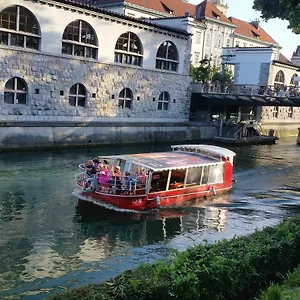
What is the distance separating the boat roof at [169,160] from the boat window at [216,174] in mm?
292

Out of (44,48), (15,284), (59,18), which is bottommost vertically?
(15,284)

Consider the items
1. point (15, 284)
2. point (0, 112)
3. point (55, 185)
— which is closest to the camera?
point (15, 284)

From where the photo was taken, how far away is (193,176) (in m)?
20.5

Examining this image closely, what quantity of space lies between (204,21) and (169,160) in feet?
198

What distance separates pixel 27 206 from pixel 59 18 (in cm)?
1940

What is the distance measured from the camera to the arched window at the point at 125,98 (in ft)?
129

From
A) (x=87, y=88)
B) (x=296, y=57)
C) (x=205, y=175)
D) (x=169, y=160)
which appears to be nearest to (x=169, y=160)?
(x=169, y=160)

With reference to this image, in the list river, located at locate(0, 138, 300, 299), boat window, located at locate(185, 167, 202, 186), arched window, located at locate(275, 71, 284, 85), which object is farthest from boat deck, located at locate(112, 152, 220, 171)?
arched window, located at locate(275, 71, 284, 85)

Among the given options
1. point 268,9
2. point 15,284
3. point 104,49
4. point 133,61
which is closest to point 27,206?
point 15,284

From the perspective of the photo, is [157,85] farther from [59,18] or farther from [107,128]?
[59,18]

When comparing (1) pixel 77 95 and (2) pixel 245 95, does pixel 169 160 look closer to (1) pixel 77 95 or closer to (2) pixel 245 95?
(1) pixel 77 95

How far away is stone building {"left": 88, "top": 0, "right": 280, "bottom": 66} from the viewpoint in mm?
63938

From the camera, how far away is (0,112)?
1192 inches

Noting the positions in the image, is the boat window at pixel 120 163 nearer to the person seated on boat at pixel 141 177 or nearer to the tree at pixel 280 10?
the person seated on boat at pixel 141 177
